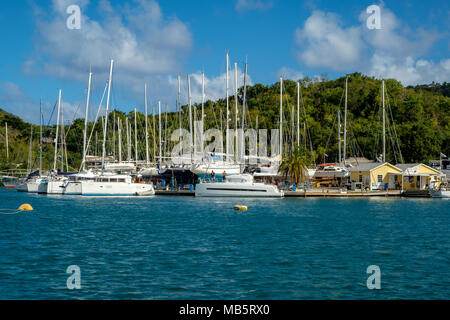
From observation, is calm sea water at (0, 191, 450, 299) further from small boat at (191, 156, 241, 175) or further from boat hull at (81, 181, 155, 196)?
small boat at (191, 156, 241, 175)

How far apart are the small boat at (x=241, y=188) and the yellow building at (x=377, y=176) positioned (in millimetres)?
13482

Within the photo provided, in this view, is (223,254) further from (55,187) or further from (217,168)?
(55,187)

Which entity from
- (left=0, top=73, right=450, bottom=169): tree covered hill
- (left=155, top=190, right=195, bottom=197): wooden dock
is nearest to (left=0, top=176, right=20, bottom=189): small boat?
(left=0, top=73, right=450, bottom=169): tree covered hill

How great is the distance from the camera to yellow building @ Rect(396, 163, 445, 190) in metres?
67.9

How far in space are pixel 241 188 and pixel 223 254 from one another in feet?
118

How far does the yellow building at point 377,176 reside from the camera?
2635 inches

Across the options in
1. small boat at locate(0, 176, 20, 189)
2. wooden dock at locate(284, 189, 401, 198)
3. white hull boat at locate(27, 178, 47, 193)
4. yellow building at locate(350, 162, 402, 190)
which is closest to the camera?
wooden dock at locate(284, 189, 401, 198)

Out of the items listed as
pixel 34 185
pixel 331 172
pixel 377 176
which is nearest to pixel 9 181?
pixel 34 185

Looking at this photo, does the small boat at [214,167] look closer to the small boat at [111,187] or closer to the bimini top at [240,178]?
the bimini top at [240,178]

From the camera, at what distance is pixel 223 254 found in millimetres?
23094

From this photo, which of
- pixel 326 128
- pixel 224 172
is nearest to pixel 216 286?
pixel 224 172

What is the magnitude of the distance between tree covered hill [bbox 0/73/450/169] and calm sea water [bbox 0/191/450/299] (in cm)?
4056
